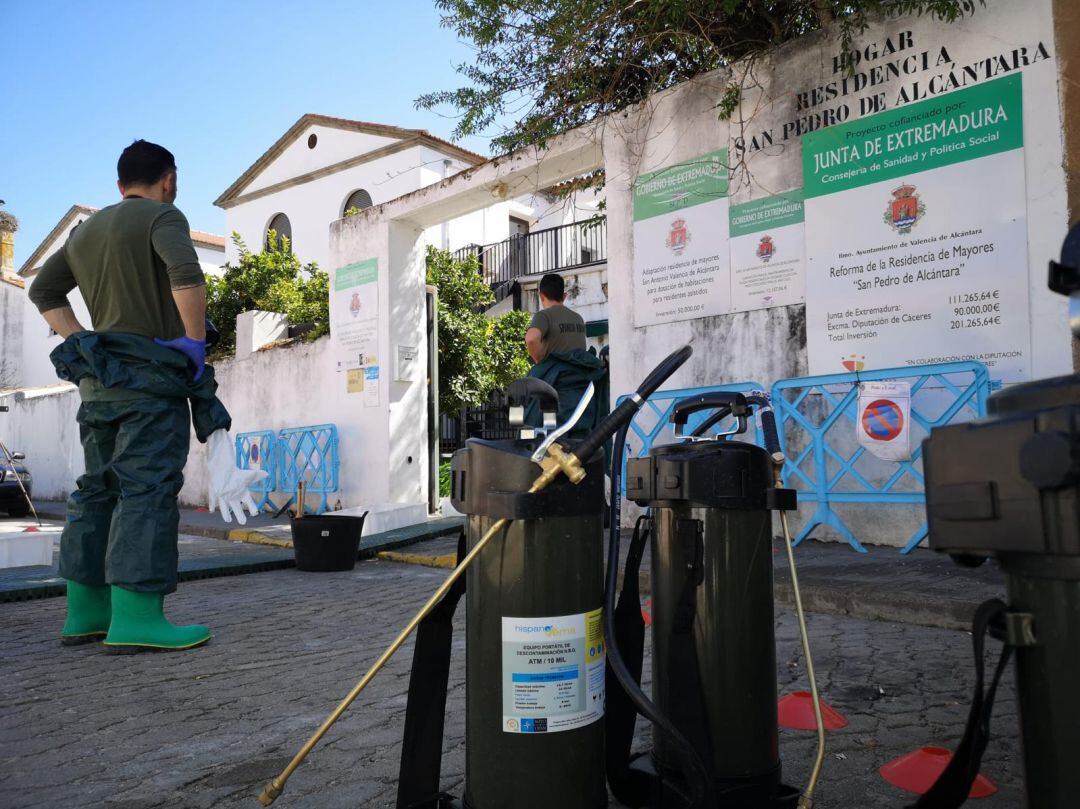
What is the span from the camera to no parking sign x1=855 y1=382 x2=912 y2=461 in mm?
5145

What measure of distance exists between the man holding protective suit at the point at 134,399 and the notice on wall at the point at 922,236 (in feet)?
13.9

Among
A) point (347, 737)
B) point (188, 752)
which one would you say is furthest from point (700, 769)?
point (188, 752)

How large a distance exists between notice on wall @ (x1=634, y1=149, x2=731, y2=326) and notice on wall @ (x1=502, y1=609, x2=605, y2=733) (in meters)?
5.15

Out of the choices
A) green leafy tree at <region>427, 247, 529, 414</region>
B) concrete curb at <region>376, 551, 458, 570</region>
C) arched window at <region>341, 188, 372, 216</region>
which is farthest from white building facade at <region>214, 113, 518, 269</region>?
concrete curb at <region>376, 551, 458, 570</region>

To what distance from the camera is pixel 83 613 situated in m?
3.79

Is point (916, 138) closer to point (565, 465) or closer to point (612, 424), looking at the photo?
point (612, 424)

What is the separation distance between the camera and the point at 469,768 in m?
1.84

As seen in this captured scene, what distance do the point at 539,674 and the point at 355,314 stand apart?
29.2 ft

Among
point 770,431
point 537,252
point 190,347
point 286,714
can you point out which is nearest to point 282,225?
point 537,252

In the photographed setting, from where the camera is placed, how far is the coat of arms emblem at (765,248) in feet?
20.5

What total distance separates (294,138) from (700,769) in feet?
93.3

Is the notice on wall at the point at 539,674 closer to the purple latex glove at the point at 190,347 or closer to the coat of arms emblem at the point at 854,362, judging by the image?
the purple latex glove at the point at 190,347

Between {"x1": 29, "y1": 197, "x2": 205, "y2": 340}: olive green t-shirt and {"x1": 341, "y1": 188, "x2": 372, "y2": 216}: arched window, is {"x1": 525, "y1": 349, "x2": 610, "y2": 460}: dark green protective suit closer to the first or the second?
{"x1": 29, "y1": 197, "x2": 205, "y2": 340}: olive green t-shirt

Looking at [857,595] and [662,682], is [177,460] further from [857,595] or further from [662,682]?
[857,595]
